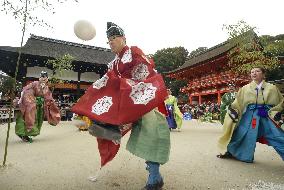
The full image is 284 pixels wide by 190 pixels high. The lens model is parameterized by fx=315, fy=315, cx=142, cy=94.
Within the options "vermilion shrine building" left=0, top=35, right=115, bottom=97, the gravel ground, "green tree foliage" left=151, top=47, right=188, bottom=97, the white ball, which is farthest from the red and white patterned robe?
"green tree foliage" left=151, top=47, right=188, bottom=97

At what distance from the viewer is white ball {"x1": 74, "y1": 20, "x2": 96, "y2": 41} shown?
1514 centimetres

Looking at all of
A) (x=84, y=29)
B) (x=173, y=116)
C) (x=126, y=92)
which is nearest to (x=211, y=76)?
Answer: (x=84, y=29)

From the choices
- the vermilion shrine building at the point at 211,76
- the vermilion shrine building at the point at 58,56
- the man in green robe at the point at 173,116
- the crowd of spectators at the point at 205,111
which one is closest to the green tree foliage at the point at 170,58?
the vermilion shrine building at the point at 211,76

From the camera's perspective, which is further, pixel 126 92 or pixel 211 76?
pixel 211 76

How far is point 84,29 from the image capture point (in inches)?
595

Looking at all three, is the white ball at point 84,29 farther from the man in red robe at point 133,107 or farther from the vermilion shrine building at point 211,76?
the man in red robe at point 133,107

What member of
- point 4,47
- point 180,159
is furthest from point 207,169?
point 4,47

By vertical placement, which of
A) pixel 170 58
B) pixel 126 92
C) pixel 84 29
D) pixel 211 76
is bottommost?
pixel 126 92

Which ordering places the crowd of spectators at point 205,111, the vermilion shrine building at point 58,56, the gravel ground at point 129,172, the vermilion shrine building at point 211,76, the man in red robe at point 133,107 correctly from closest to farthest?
the man in red robe at point 133,107 < the gravel ground at point 129,172 < the crowd of spectators at point 205,111 < the vermilion shrine building at point 58,56 < the vermilion shrine building at point 211,76

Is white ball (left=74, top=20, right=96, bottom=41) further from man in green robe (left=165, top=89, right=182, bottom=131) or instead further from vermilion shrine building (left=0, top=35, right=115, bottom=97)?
vermilion shrine building (left=0, top=35, right=115, bottom=97)

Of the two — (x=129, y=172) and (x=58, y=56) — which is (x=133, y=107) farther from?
(x=58, y=56)

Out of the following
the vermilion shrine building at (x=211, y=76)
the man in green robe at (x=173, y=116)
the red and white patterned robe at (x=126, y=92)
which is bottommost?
the man in green robe at (x=173, y=116)

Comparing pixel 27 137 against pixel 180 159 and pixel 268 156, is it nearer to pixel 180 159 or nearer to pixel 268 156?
pixel 180 159

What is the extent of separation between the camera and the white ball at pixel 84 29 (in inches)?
596
